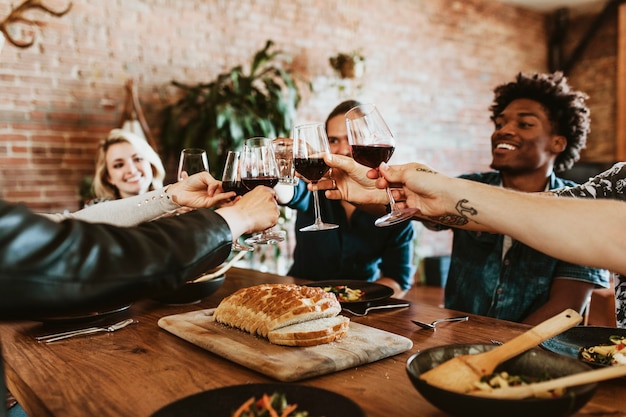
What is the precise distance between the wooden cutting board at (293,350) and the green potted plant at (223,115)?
8.66 ft

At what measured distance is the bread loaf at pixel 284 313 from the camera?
124 centimetres

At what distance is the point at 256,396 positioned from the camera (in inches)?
36.5

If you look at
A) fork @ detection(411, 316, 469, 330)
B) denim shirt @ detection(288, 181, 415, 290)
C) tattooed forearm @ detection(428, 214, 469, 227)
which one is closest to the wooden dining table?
fork @ detection(411, 316, 469, 330)

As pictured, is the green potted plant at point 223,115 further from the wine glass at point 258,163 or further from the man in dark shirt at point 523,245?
the wine glass at point 258,163

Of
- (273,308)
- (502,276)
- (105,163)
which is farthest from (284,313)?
(105,163)

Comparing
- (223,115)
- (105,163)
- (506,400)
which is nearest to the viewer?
(506,400)

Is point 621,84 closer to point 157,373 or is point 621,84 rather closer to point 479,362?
point 479,362

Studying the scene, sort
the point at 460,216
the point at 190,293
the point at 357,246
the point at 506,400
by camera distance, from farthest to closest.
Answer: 1. the point at 357,246
2. the point at 190,293
3. the point at 460,216
4. the point at 506,400

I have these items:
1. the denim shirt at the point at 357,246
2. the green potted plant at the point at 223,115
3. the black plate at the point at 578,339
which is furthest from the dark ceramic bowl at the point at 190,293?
the green potted plant at the point at 223,115

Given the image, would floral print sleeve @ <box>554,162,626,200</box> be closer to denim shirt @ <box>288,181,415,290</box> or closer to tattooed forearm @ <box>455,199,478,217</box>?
tattooed forearm @ <box>455,199,478,217</box>

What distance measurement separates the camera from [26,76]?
142 inches

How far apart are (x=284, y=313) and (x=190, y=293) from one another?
52cm

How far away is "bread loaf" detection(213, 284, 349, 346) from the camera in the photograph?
48.9 inches

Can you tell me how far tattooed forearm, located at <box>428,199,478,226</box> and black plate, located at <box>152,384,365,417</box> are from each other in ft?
1.91
